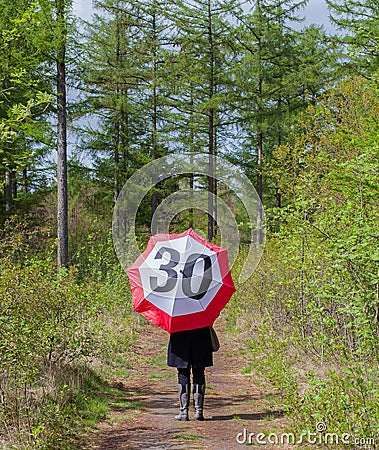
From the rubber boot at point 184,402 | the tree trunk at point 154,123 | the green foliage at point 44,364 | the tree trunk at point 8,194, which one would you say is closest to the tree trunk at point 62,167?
the green foliage at point 44,364

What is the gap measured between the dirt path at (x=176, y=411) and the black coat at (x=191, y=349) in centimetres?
69

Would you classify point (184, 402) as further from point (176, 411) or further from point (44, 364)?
point (44, 364)

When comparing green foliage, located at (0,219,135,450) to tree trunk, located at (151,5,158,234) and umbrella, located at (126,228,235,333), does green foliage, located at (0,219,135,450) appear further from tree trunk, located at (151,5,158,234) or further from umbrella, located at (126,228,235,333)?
tree trunk, located at (151,5,158,234)

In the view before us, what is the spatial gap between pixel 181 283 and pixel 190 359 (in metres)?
0.97

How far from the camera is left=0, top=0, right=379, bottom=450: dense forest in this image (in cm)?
565

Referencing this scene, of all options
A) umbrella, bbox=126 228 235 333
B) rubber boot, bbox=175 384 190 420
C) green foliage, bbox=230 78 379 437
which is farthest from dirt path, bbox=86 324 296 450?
umbrella, bbox=126 228 235 333

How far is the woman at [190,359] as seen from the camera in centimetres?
706

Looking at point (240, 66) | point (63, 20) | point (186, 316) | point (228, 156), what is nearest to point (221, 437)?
point (186, 316)

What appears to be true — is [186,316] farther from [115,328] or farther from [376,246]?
[115,328]

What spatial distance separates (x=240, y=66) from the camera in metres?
22.7

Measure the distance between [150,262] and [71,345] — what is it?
1.55 meters

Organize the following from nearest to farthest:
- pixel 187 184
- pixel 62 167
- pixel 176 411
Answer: pixel 176 411
pixel 62 167
pixel 187 184

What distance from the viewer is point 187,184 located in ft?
91.8

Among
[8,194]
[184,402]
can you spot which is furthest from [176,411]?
[8,194]
